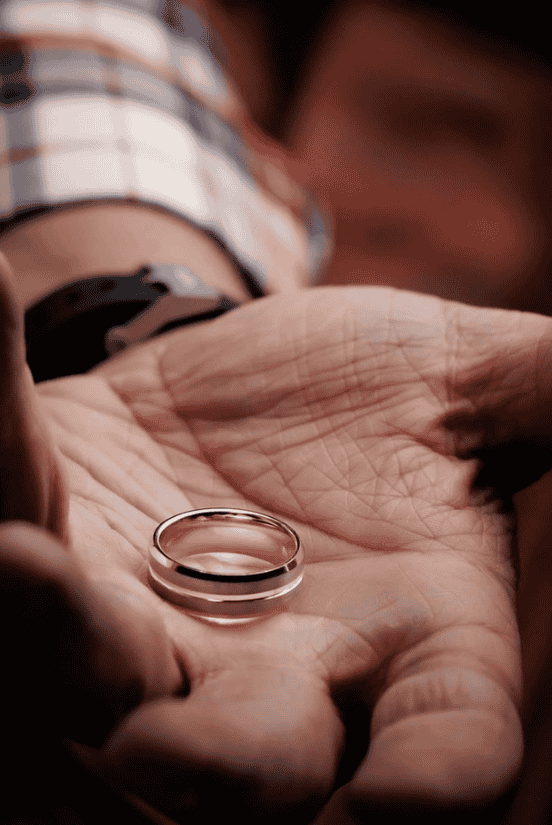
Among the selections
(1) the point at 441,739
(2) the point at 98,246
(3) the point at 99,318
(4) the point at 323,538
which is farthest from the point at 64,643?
(2) the point at 98,246

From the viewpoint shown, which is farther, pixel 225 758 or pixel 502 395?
pixel 502 395

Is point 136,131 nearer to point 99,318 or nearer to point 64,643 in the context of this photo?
point 99,318

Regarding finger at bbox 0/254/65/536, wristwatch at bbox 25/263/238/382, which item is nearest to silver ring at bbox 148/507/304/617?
finger at bbox 0/254/65/536

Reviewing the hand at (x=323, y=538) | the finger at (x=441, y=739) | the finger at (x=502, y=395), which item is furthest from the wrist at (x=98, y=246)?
the finger at (x=441, y=739)

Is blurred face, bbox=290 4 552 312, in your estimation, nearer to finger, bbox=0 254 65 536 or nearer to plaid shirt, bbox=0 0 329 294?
plaid shirt, bbox=0 0 329 294

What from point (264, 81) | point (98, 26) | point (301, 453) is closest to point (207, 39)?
→ point (98, 26)

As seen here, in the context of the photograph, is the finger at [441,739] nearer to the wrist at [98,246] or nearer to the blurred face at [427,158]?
the wrist at [98,246]

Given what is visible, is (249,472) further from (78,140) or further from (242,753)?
(78,140)
